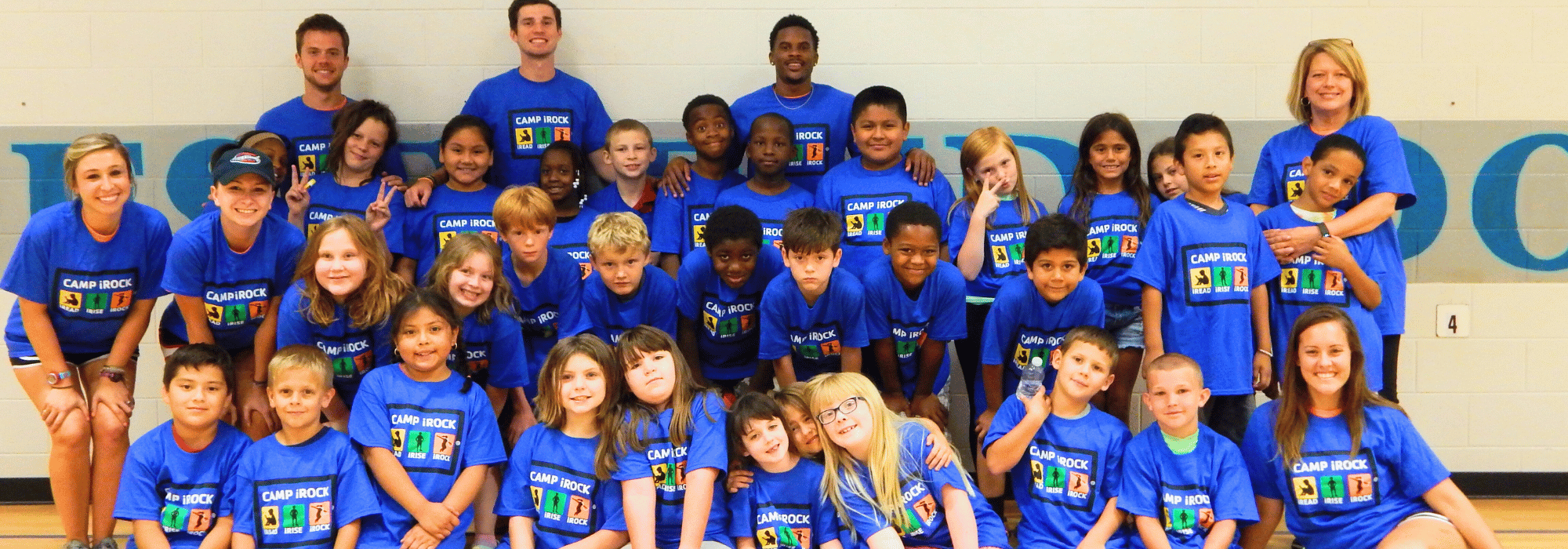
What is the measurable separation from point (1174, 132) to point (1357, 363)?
5.36 ft

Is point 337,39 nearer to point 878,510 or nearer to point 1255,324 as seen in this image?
point 878,510

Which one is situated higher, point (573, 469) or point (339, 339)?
point (339, 339)

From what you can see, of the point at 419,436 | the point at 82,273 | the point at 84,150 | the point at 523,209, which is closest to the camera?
the point at 419,436

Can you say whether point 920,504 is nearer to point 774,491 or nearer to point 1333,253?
point 774,491

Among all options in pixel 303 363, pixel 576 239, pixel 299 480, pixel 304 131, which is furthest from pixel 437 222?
pixel 299 480

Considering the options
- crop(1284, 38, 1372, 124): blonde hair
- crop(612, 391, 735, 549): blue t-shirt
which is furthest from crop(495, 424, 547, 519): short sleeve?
crop(1284, 38, 1372, 124): blonde hair

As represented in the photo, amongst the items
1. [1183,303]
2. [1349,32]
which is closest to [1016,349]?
[1183,303]

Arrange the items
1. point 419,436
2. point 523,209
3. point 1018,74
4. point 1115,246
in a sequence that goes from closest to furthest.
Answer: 1. point 419,436
2. point 523,209
3. point 1115,246
4. point 1018,74

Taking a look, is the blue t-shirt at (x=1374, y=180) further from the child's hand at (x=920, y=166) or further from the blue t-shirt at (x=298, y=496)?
the blue t-shirt at (x=298, y=496)

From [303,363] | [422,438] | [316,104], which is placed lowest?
[422,438]

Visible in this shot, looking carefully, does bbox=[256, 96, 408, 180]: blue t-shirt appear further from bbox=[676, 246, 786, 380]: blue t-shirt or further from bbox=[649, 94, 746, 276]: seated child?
bbox=[676, 246, 786, 380]: blue t-shirt

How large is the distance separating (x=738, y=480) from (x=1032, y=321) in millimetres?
1165

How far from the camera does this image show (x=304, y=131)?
Result: 15.4 ft

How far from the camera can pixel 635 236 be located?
3.95 meters
